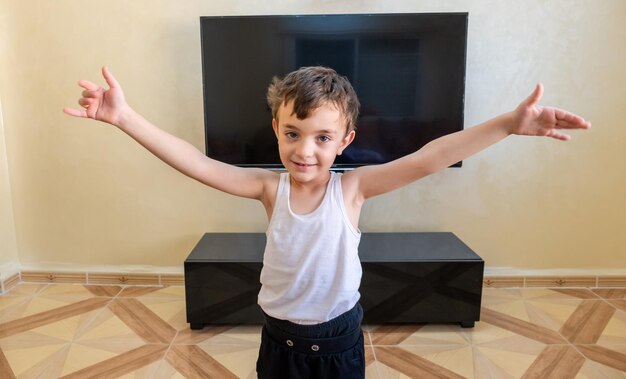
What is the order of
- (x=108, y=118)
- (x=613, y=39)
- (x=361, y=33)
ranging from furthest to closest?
1. (x=613, y=39)
2. (x=361, y=33)
3. (x=108, y=118)

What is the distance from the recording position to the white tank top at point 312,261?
1.00 meters

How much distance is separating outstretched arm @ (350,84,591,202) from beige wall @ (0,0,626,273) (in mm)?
1401

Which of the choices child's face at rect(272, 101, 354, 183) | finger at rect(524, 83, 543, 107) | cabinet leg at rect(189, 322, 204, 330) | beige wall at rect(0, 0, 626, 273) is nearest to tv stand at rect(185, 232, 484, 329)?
cabinet leg at rect(189, 322, 204, 330)

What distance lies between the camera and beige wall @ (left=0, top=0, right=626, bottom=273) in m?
2.26

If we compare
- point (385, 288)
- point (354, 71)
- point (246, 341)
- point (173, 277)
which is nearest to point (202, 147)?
point (173, 277)

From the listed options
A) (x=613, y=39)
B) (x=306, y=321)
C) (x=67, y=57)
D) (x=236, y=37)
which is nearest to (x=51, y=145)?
(x=67, y=57)

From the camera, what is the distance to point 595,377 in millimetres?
1714

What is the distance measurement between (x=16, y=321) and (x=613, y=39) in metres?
3.21

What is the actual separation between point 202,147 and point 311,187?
57.6 inches

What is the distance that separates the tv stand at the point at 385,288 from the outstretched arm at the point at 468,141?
40.8 inches

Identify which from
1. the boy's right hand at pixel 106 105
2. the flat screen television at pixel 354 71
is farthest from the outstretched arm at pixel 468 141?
the flat screen television at pixel 354 71

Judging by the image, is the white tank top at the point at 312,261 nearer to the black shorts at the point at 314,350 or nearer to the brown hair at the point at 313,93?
the black shorts at the point at 314,350

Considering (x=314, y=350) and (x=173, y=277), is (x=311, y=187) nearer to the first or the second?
(x=314, y=350)

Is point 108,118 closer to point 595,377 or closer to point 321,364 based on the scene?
point 321,364
